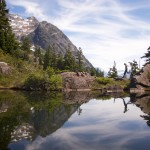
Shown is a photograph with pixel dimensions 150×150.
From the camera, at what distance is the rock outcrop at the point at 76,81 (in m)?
90.0

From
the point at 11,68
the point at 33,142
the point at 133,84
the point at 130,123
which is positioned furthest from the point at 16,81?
the point at 33,142

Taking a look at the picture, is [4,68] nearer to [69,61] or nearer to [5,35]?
[5,35]

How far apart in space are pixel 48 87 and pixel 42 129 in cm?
6064

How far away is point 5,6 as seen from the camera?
3659 inches

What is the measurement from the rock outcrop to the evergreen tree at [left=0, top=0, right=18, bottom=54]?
19.8 meters

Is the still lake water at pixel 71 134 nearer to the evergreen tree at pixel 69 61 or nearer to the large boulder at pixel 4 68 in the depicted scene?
the large boulder at pixel 4 68

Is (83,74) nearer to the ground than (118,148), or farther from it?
farther from it

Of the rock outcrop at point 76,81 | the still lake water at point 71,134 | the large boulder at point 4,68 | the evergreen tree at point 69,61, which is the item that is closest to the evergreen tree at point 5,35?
the large boulder at point 4,68

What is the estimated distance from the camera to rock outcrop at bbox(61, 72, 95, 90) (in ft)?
295

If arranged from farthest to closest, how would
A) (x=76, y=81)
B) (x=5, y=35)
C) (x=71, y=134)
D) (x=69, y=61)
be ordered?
1. (x=69, y=61)
2. (x=5, y=35)
3. (x=76, y=81)
4. (x=71, y=134)

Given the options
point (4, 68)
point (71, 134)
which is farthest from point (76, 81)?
point (71, 134)

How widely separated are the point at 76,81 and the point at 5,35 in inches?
1074

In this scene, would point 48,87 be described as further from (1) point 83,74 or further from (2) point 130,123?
(2) point 130,123

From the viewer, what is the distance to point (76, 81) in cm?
9094
